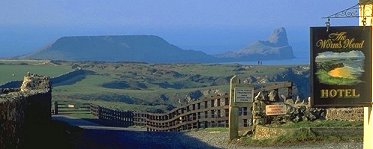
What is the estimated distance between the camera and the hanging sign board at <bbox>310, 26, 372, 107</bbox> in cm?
1775

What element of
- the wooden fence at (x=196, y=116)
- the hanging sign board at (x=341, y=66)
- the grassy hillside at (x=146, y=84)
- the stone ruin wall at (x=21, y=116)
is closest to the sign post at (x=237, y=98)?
the wooden fence at (x=196, y=116)

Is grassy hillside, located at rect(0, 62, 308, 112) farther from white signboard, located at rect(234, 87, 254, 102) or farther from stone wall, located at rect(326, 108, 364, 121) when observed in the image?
stone wall, located at rect(326, 108, 364, 121)

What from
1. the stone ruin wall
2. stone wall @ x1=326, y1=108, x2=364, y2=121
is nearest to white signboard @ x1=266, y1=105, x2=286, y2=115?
stone wall @ x1=326, y1=108, x2=364, y2=121

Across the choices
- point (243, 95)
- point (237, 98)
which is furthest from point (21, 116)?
point (243, 95)

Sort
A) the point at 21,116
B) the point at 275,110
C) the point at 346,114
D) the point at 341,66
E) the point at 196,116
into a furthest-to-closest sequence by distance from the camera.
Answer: the point at 196,116
the point at 275,110
the point at 346,114
the point at 21,116
the point at 341,66

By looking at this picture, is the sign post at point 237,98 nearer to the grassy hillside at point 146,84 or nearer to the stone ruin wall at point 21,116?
the stone ruin wall at point 21,116

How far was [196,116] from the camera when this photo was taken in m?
37.2

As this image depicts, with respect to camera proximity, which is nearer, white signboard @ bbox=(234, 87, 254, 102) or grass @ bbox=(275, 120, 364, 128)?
grass @ bbox=(275, 120, 364, 128)

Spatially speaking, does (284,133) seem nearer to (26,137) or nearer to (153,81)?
(26,137)

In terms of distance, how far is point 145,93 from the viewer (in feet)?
259

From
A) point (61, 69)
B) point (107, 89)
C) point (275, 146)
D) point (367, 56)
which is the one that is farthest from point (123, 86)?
point (367, 56)

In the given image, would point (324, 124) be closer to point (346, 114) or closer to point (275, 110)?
point (346, 114)

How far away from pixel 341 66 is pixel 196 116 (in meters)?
19.4

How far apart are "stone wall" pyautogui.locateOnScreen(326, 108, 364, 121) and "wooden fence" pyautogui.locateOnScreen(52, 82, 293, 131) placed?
267 centimetres
